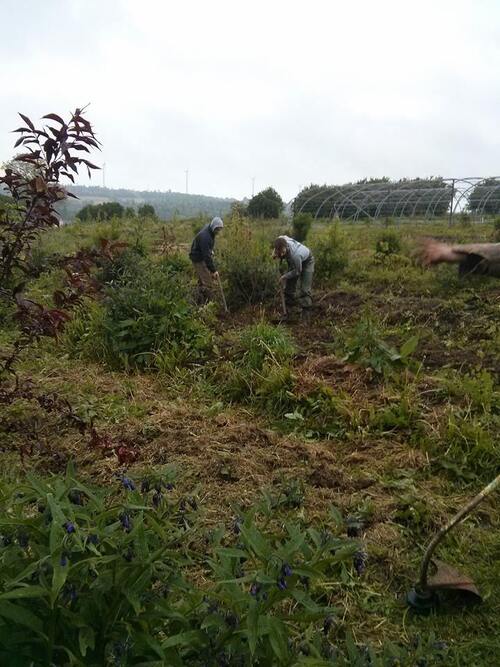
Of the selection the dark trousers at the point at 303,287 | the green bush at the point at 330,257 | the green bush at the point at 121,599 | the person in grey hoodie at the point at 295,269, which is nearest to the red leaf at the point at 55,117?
the green bush at the point at 121,599

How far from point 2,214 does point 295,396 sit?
10.2 feet

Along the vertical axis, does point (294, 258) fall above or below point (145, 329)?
above

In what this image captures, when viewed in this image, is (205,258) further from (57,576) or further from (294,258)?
(57,576)

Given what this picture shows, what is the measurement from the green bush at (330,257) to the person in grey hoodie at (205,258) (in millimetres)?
2160

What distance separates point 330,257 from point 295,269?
2.16 meters

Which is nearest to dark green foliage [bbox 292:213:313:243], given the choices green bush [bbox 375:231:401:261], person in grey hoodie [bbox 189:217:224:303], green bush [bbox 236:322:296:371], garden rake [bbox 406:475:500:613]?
green bush [bbox 375:231:401:261]

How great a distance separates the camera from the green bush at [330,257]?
10.1 m

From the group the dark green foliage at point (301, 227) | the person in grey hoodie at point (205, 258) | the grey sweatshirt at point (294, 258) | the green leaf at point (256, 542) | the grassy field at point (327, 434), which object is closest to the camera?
the green leaf at point (256, 542)

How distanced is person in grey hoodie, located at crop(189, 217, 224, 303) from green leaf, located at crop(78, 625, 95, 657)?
7.29 metres

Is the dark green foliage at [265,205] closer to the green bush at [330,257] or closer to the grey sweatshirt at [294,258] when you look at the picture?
the green bush at [330,257]

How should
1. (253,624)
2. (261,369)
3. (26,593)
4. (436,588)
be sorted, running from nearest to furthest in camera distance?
(26,593) → (253,624) → (436,588) → (261,369)

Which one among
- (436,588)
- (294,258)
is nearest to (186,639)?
(436,588)

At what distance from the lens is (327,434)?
4.43 metres

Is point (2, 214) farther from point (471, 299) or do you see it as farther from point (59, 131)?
point (471, 299)
